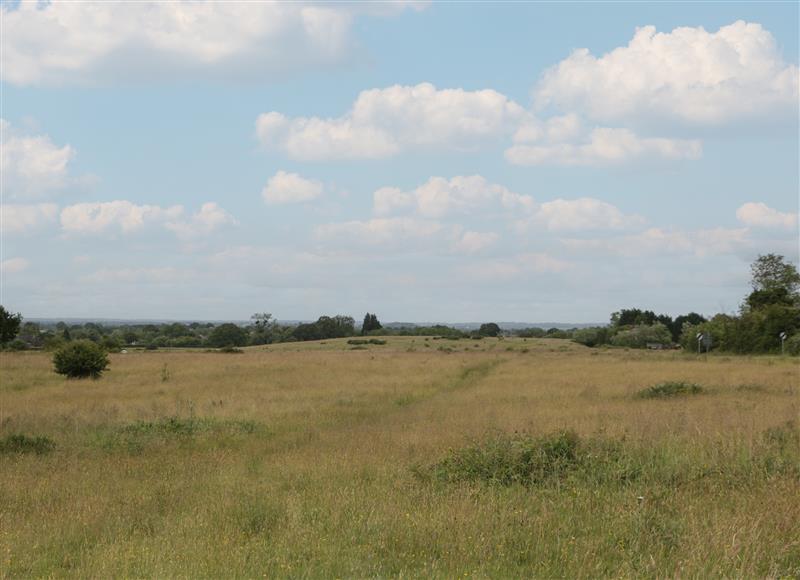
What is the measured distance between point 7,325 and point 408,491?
245 feet

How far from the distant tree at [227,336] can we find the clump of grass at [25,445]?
10362cm

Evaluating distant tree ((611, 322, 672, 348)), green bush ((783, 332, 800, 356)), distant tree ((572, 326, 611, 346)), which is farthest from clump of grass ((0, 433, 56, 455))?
distant tree ((572, 326, 611, 346))

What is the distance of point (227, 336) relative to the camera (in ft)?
405

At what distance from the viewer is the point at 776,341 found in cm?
6544

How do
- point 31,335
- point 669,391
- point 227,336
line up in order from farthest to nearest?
point 227,336, point 31,335, point 669,391

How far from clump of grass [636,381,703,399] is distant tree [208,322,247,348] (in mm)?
100052

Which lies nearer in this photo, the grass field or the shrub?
the grass field

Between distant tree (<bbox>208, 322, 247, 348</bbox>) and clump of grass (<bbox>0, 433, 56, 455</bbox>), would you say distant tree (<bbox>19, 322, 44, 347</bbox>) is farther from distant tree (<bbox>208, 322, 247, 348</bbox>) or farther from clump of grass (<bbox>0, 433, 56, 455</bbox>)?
clump of grass (<bbox>0, 433, 56, 455</bbox>)

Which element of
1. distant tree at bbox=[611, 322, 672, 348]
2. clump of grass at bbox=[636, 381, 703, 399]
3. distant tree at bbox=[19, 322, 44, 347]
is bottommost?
distant tree at bbox=[19, 322, 44, 347]

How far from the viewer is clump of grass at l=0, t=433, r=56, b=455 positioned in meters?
14.1

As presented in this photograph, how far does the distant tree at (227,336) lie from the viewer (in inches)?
4715

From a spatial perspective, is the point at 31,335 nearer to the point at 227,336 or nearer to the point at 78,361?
the point at 227,336

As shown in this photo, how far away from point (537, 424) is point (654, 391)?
9.01 meters

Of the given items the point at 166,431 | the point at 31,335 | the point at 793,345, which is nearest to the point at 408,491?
the point at 166,431
